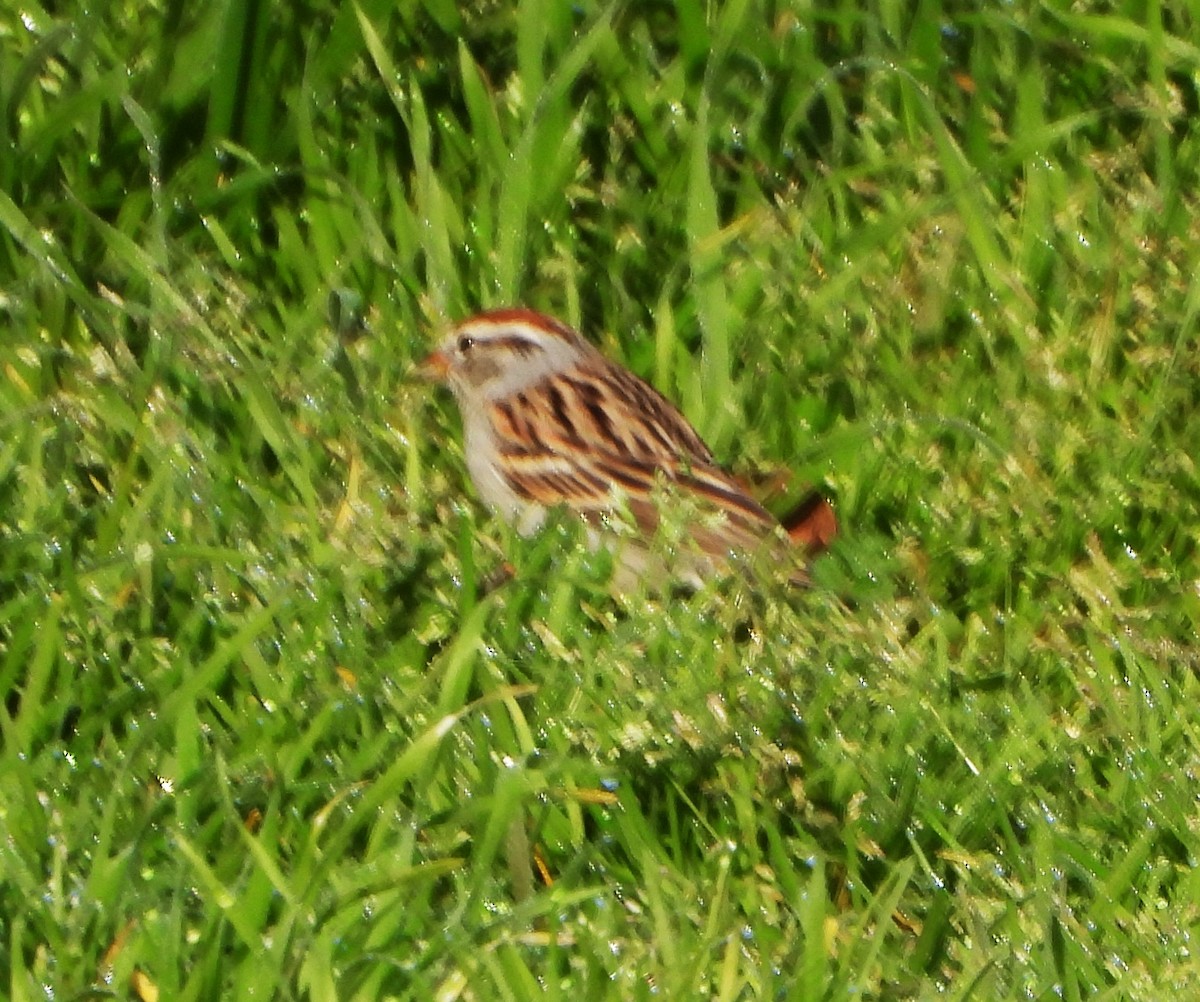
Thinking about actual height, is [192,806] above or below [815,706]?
above

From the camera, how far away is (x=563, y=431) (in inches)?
205

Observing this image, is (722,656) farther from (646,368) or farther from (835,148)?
(835,148)

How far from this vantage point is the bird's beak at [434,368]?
5.05 meters

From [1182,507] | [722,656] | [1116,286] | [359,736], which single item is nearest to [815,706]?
[722,656]

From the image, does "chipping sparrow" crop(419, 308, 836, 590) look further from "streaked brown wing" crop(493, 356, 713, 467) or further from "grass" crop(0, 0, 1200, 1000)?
"grass" crop(0, 0, 1200, 1000)

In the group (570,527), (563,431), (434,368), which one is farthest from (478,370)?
(570,527)

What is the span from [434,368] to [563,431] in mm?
Result: 354

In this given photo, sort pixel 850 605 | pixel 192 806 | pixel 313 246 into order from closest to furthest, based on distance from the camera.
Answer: pixel 192 806 → pixel 850 605 → pixel 313 246

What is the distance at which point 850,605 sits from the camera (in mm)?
4664

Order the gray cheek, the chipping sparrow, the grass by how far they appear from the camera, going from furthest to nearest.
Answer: the gray cheek < the chipping sparrow < the grass

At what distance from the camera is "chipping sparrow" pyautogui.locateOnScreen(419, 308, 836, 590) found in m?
4.88

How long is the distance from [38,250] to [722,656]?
1.80m

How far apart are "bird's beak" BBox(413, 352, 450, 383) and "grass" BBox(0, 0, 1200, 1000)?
0.06 metres

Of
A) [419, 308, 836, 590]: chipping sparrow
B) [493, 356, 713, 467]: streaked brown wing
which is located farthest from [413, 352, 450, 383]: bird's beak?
[493, 356, 713, 467]: streaked brown wing
